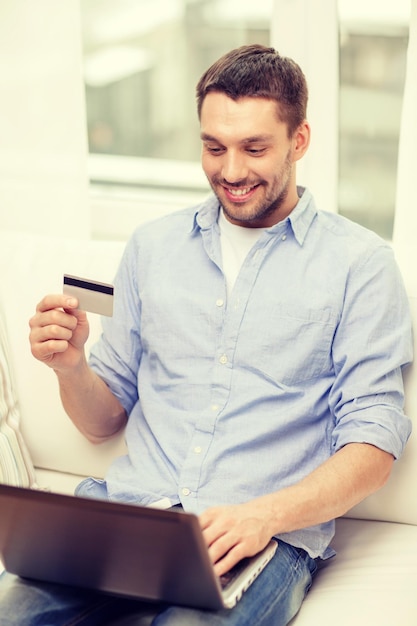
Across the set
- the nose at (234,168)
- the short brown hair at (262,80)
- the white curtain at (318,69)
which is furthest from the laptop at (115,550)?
the white curtain at (318,69)

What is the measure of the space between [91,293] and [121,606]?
1.59 feet

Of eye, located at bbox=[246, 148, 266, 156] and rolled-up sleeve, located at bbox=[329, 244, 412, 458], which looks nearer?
rolled-up sleeve, located at bbox=[329, 244, 412, 458]

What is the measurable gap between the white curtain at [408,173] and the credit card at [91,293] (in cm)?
94

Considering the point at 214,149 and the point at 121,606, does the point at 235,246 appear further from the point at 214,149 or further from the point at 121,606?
the point at 121,606

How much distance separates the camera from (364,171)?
9.34 ft

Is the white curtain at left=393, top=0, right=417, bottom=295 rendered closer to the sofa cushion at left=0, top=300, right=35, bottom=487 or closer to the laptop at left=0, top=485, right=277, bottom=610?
the sofa cushion at left=0, top=300, right=35, bottom=487

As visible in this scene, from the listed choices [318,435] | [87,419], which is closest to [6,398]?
[87,419]

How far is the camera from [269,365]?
62.5 inches

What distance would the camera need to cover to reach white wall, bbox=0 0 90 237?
2.59 meters

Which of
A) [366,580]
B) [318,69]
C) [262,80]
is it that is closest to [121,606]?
[366,580]

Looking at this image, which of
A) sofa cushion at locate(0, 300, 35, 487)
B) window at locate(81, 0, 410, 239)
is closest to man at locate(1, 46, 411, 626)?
sofa cushion at locate(0, 300, 35, 487)

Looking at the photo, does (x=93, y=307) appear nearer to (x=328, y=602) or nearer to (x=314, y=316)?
(x=314, y=316)

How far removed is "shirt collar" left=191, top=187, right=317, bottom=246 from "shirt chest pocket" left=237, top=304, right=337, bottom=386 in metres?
0.14

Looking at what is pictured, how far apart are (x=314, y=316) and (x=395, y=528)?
0.43m
